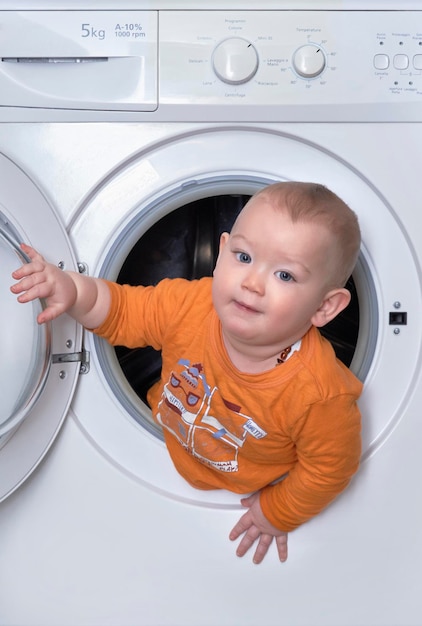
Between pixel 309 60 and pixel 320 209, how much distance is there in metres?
0.24

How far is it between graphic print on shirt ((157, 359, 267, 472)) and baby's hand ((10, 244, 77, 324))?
0.50ft

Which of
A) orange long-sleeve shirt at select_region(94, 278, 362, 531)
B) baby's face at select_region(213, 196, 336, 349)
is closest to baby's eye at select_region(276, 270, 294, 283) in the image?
baby's face at select_region(213, 196, 336, 349)

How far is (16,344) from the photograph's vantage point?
2.63ft

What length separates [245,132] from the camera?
88 cm

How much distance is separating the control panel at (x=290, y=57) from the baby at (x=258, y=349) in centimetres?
18

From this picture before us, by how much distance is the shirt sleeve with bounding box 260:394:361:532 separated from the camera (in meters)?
0.78

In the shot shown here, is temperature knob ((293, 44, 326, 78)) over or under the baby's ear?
over

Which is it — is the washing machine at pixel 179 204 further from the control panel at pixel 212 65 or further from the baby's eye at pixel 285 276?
the baby's eye at pixel 285 276

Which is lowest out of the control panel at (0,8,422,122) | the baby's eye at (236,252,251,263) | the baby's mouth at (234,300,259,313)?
the baby's mouth at (234,300,259,313)

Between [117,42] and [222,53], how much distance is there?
124 millimetres

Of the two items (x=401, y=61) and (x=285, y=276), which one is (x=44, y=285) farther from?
(x=401, y=61)

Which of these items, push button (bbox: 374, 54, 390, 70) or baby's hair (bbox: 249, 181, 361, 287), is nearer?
baby's hair (bbox: 249, 181, 361, 287)

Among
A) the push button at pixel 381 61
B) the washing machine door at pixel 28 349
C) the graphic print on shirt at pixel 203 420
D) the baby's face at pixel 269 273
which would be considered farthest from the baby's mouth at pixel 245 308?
the push button at pixel 381 61

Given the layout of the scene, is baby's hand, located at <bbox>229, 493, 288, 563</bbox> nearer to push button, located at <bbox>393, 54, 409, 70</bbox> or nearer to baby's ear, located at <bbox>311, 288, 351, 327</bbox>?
baby's ear, located at <bbox>311, 288, 351, 327</bbox>
